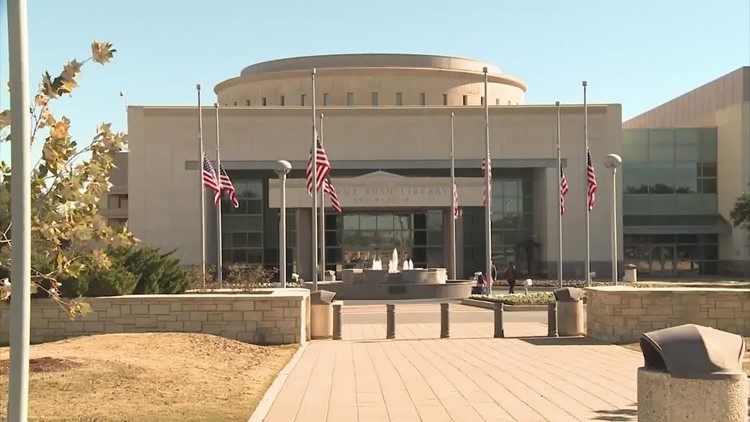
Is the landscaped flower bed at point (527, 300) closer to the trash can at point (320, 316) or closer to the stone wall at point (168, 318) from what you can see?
the trash can at point (320, 316)

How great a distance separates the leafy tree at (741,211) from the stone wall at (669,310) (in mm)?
42415

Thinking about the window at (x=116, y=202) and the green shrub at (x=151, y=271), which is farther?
the window at (x=116, y=202)

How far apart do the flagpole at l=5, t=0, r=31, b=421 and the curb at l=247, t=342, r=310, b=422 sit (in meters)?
3.57

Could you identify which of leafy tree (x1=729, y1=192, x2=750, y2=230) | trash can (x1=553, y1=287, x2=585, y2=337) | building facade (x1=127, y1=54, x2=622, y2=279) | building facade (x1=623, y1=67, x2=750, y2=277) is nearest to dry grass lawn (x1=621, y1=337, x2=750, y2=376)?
trash can (x1=553, y1=287, x2=585, y2=337)

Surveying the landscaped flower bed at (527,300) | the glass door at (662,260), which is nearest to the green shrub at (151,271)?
the landscaped flower bed at (527,300)

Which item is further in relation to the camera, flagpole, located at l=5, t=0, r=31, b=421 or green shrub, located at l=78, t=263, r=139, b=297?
green shrub, located at l=78, t=263, r=139, b=297

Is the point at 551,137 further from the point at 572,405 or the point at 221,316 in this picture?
the point at 572,405

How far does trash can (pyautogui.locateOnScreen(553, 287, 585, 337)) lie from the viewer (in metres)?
20.4

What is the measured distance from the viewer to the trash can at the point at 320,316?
67.4ft

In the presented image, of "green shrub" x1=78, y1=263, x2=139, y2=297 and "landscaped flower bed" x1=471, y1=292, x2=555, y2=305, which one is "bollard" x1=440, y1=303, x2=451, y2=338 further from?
"landscaped flower bed" x1=471, y1=292, x2=555, y2=305

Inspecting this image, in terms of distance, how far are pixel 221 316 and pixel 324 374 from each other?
5.04m

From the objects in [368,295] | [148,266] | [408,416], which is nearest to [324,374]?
[408,416]

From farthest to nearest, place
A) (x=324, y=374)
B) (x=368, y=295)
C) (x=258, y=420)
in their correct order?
(x=368, y=295), (x=324, y=374), (x=258, y=420)

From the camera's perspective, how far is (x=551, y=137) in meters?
61.8
